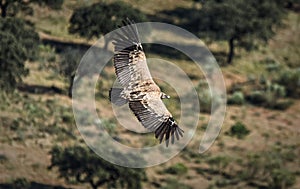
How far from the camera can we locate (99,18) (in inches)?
3231

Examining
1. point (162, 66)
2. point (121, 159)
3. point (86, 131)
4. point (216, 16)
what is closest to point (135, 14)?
point (162, 66)

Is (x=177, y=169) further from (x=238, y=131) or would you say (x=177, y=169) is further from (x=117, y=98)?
(x=117, y=98)

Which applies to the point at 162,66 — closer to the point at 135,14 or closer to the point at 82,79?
the point at 135,14

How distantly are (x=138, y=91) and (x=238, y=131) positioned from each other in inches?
1747

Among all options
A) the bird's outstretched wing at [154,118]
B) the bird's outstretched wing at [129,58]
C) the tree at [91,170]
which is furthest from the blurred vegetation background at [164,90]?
the bird's outstretched wing at [154,118]

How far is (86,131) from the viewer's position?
230 ft

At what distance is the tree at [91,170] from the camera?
60.5 metres

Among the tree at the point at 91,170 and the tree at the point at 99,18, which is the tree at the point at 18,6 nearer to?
the tree at the point at 99,18

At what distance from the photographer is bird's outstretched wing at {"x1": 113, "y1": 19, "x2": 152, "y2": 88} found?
3416 centimetres

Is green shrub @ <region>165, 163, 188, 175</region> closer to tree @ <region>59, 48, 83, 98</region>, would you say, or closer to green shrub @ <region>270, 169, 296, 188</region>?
green shrub @ <region>270, 169, 296, 188</region>

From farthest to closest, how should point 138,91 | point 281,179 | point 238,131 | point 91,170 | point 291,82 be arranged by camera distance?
point 291,82, point 238,131, point 281,179, point 91,170, point 138,91

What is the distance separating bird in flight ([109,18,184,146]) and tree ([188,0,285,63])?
58.1m

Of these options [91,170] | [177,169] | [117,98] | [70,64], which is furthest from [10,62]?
[117,98]

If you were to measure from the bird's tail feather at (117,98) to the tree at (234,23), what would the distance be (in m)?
59.9
